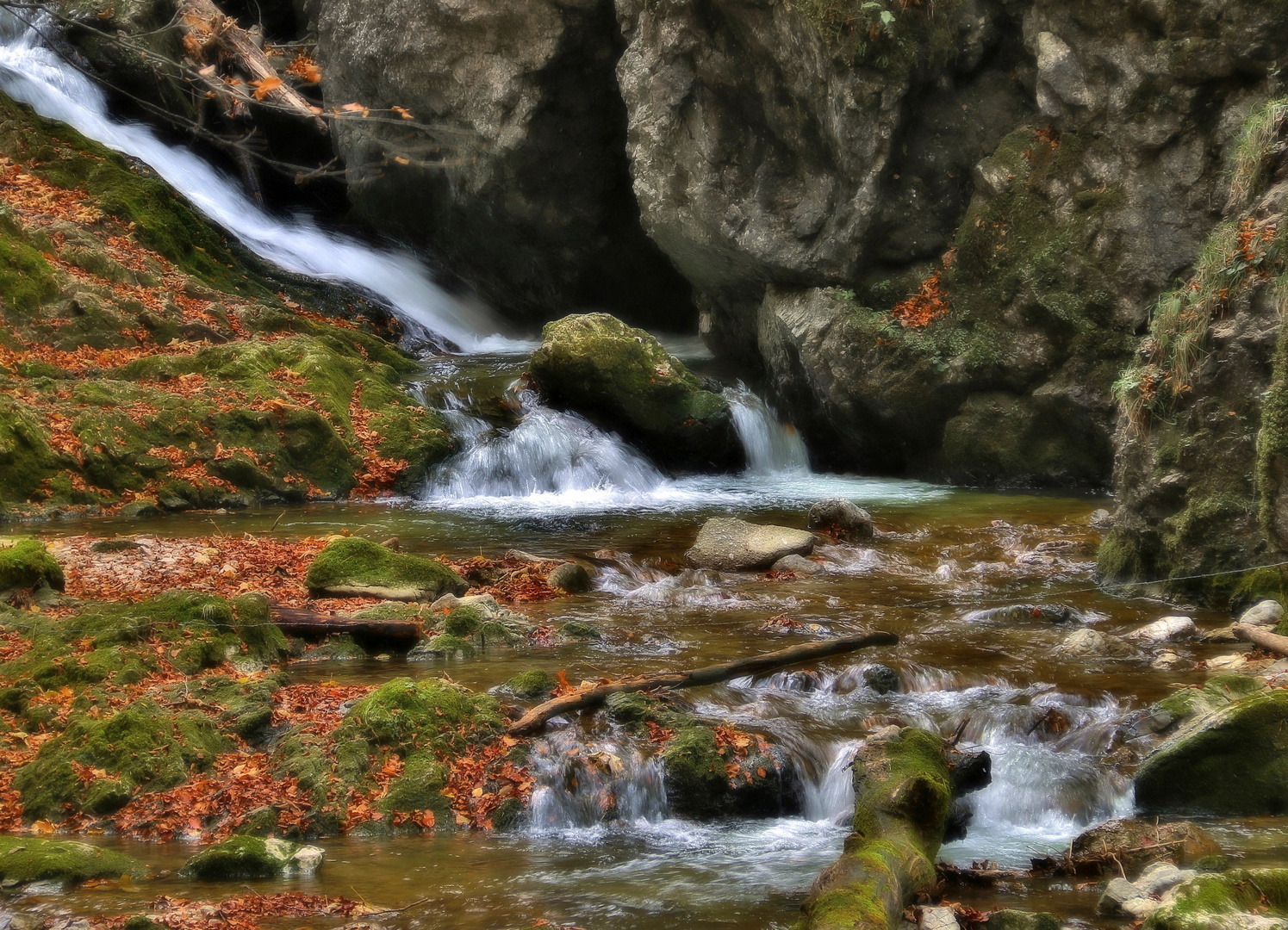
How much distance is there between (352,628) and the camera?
7.33m

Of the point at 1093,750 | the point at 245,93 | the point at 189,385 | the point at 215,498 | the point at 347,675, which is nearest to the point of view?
the point at 245,93

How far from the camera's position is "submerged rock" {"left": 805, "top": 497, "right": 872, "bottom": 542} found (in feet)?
36.4

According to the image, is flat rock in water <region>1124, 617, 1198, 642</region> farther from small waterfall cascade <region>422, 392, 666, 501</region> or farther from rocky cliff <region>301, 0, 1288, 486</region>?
small waterfall cascade <region>422, 392, 666, 501</region>

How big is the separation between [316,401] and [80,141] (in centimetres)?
741

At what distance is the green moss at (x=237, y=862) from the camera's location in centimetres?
426

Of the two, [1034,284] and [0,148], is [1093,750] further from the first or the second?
[0,148]

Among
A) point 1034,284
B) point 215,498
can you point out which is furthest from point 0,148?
point 1034,284

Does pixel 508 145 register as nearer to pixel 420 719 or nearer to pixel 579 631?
pixel 579 631

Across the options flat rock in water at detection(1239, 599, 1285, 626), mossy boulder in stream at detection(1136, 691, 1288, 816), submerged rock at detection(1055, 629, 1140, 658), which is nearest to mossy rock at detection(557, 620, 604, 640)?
submerged rock at detection(1055, 629, 1140, 658)

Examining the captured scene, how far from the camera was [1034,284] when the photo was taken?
43.3 ft

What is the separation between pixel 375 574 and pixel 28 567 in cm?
232

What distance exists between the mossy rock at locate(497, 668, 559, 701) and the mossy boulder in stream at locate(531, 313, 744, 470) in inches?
342

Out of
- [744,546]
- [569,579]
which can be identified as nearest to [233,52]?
[569,579]

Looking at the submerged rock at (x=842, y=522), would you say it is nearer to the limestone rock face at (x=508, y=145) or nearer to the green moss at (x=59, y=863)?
the green moss at (x=59, y=863)
